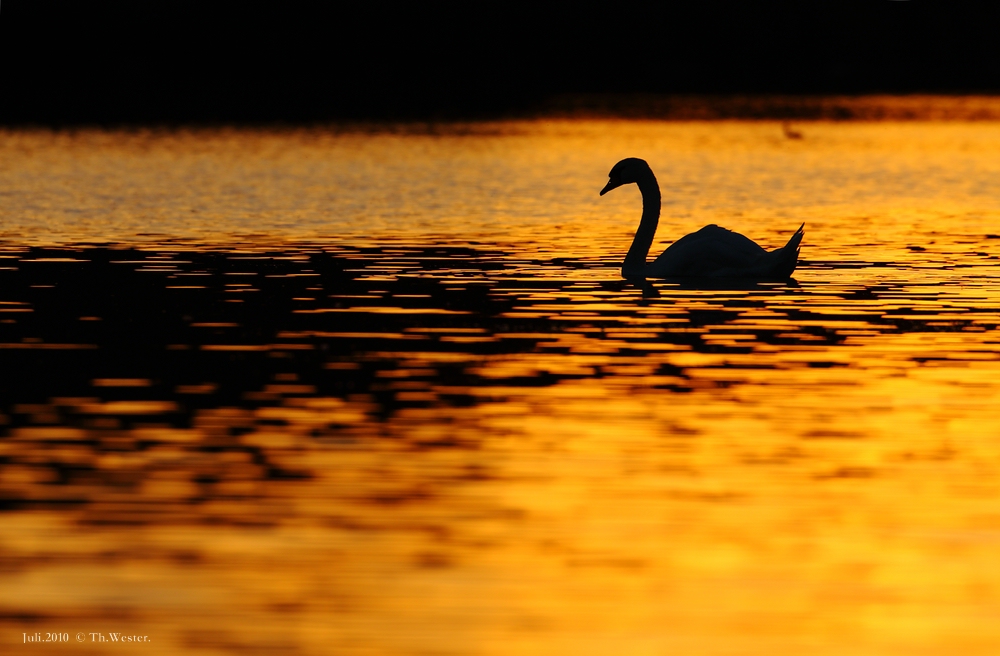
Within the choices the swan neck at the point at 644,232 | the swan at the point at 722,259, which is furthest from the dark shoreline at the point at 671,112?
the swan at the point at 722,259

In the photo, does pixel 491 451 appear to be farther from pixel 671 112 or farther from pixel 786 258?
pixel 671 112

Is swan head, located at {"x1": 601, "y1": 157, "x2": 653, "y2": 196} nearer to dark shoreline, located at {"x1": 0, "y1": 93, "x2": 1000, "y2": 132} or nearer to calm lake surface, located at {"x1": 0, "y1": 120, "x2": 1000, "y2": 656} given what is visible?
calm lake surface, located at {"x1": 0, "y1": 120, "x2": 1000, "y2": 656}

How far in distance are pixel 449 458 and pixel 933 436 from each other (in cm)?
326

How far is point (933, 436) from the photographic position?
44.9ft

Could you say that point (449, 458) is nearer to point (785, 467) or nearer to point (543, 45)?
point (785, 467)

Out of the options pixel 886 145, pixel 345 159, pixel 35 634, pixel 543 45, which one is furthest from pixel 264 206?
pixel 543 45

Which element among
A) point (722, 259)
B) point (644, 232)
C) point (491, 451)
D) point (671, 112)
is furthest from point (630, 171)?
point (671, 112)

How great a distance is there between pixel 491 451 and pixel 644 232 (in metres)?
12.5

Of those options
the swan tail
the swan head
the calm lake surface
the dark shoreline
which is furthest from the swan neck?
the dark shoreline

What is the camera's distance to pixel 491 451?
13.0 m

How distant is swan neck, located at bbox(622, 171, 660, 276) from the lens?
24.5 m

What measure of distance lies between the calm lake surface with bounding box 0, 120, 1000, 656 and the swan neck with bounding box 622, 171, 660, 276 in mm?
456

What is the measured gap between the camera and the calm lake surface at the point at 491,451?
370 inches

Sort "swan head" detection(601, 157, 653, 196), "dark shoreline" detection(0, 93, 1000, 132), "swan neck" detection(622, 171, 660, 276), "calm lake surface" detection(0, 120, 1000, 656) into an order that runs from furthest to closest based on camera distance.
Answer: "dark shoreline" detection(0, 93, 1000, 132) → "swan head" detection(601, 157, 653, 196) → "swan neck" detection(622, 171, 660, 276) → "calm lake surface" detection(0, 120, 1000, 656)
